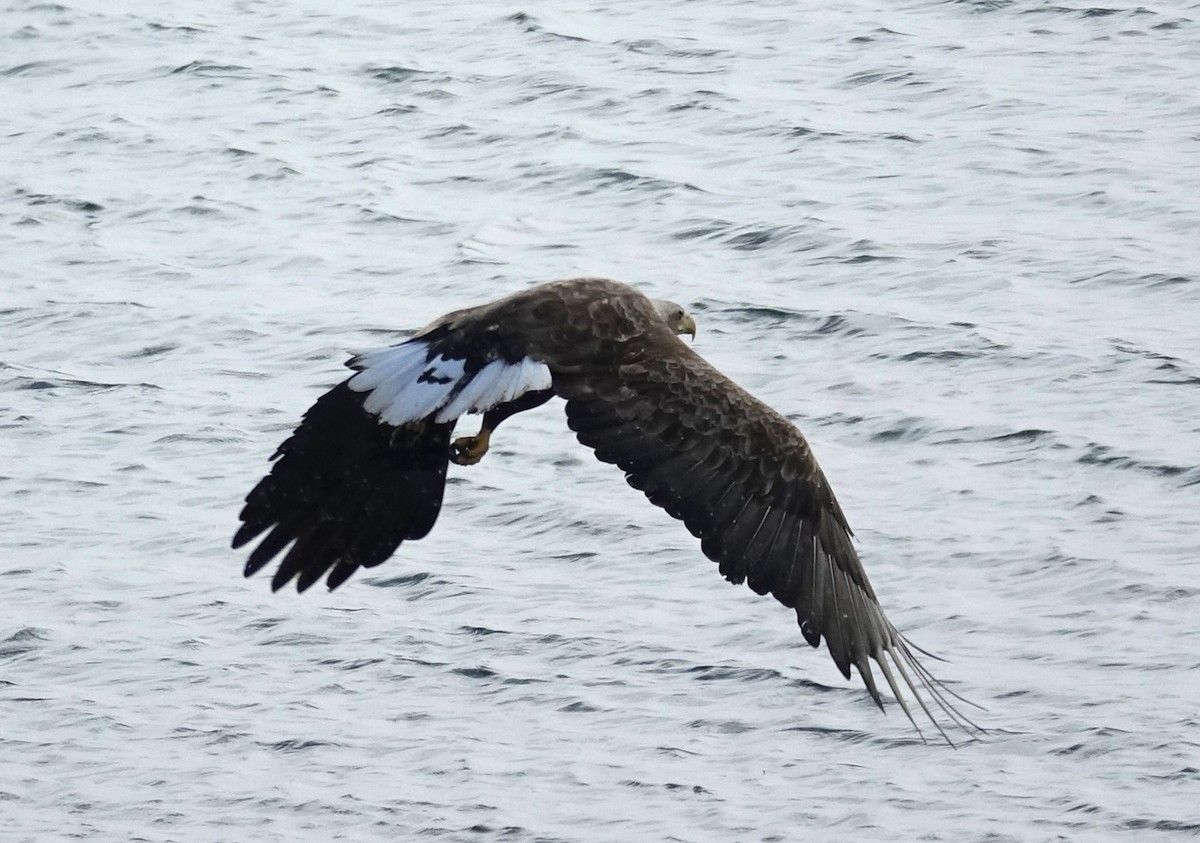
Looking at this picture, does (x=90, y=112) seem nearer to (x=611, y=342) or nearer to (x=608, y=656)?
(x=608, y=656)

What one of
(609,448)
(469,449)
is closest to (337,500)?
(469,449)

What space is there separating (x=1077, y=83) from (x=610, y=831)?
Answer: 880 cm

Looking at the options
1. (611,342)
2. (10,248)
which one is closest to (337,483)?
(611,342)

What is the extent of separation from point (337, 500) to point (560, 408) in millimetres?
4393

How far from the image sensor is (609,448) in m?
7.23

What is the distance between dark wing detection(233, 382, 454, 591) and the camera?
7645mm

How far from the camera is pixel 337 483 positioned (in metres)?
7.66

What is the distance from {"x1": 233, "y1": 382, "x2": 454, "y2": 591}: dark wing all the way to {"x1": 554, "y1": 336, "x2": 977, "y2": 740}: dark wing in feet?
2.09

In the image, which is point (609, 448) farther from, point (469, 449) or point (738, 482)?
point (469, 449)

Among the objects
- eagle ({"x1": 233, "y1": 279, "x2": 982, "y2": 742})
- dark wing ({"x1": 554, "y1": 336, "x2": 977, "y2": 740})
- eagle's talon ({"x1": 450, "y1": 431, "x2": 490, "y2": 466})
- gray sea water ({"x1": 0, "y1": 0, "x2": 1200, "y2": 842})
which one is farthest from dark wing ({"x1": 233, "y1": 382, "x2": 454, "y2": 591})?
gray sea water ({"x1": 0, "y1": 0, "x2": 1200, "y2": 842})

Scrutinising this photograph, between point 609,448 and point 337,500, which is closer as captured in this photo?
point 609,448

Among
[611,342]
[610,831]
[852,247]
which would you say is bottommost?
[610,831]

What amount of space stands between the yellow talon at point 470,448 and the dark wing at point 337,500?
125 mm

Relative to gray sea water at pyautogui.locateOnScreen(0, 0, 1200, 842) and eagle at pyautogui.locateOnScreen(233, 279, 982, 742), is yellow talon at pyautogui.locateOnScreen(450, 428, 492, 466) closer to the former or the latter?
eagle at pyautogui.locateOnScreen(233, 279, 982, 742)
